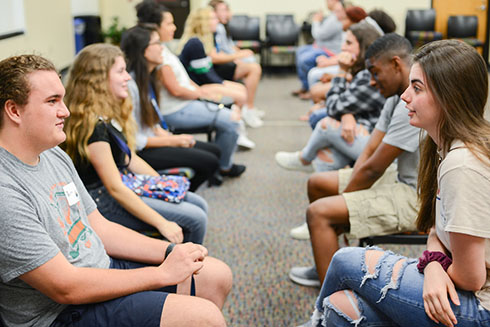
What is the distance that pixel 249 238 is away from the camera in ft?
11.2

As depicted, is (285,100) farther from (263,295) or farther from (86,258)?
(86,258)

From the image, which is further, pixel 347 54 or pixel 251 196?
pixel 251 196

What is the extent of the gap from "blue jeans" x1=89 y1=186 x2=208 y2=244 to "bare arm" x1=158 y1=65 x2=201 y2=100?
1.45 m

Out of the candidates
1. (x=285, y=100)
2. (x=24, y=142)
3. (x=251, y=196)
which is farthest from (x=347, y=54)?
(x=285, y=100)

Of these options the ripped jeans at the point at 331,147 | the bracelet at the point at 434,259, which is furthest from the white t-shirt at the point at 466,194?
the ripped jeans at the point at 331,147

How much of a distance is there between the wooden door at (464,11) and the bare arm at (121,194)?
877cm

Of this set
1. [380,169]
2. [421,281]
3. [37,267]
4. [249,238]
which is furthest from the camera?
[249,238]

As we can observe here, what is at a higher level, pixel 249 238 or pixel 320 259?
pixel 320 259

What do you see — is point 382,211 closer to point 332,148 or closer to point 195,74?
point 332,148

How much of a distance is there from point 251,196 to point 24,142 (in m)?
2.83

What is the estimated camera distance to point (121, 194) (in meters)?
2.30

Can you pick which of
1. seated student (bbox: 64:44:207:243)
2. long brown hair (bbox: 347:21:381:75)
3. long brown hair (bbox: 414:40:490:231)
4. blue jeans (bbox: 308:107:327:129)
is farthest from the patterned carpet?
long brown hair (bbox: 414:40:490:231)

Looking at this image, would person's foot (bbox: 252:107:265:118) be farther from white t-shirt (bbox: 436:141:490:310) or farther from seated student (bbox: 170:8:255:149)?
white t-shirt (bbox: 436:141:490:310)

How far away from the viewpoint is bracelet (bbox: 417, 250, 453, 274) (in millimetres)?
1564
